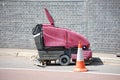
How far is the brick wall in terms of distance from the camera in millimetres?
16422

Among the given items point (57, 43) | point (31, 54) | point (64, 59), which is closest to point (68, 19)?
point (31, 54)

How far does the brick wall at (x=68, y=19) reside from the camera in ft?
53.9

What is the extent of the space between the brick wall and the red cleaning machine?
293cm

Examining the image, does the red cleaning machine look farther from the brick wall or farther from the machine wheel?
the brick wall

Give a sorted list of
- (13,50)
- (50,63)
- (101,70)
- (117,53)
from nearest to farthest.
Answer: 1. (101,70)
2. (50,63)
3. (117,53)
4. (13,50)

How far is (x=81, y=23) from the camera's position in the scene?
1678 centimetres

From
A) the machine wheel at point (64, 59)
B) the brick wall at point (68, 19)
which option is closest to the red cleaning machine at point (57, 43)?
the machine wheel at point (64, 59)

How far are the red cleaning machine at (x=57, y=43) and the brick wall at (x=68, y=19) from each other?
115 inches

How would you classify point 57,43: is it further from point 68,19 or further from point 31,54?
point 68,19

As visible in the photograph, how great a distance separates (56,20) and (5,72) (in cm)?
547

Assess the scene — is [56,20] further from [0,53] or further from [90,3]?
[0,53]

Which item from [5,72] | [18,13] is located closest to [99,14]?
[18,13]

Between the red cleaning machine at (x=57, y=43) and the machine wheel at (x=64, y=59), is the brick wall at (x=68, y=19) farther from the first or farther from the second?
the machine wheel at (x=64, y=59)

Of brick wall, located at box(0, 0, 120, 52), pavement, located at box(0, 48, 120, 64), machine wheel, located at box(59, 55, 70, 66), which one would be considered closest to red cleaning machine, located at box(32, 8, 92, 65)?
machine wheel, located at box(59, 55, 70, 66)
